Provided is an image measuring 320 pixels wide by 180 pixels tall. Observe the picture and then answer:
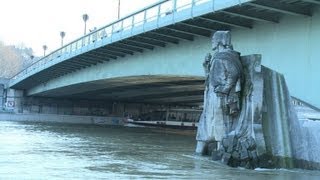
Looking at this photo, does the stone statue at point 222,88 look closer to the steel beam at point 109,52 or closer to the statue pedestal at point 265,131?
the statue pedestal at point 265,131

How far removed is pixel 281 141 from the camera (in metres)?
20.2

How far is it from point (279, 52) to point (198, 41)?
7.29 meters

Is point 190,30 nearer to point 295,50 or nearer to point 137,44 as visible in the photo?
point 137,44

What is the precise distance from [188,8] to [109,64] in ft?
59.9

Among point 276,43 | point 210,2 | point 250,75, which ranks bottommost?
point 250,75

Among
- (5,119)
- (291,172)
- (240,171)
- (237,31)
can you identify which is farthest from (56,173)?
(5,119)

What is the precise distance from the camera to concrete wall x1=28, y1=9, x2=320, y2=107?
21188mm

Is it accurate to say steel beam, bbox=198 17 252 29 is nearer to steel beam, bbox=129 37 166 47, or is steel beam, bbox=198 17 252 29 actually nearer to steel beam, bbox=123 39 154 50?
steel beam, bbox=129 37 166 47

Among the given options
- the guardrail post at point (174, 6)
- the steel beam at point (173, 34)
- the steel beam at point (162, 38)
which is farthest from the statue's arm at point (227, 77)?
the steel beam at point (162, 38)

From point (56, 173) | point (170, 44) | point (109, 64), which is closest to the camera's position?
point (56, 173)

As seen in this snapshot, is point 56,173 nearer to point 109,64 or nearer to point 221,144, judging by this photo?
point 221,144

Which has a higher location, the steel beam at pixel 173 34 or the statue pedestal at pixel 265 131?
the steel beam at pixel 173 34

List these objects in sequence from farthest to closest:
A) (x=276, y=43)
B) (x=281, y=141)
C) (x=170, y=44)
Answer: (x=170, y=44), (x=276, y=43), (x=281, y=141)

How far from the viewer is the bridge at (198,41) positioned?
21359mm
